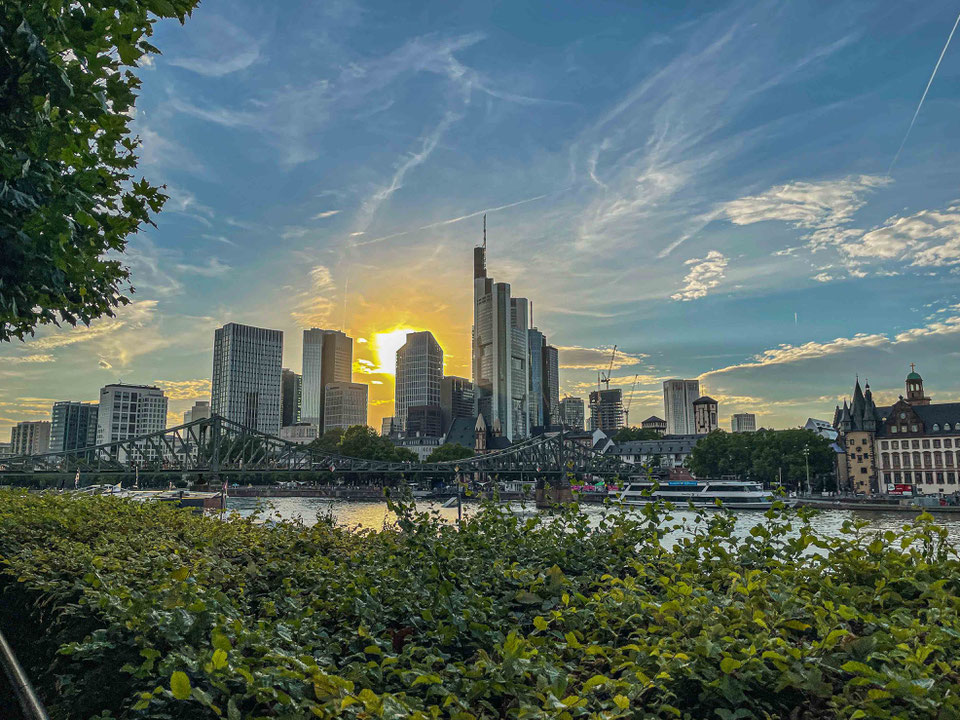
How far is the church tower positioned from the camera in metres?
116

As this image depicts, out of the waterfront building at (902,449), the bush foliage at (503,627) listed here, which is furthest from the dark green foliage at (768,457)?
the bush foliage at (503,627)

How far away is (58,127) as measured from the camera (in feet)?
26.5

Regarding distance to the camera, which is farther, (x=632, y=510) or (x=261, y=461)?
(x=261, y=461)

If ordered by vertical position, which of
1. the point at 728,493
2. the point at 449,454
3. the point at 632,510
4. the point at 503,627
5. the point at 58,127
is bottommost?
the point at 728,493

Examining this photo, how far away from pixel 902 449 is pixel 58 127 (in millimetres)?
119857

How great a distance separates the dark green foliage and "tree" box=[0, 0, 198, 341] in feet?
367

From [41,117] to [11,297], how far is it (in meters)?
2.52

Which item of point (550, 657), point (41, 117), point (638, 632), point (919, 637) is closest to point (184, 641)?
point (550, 657)

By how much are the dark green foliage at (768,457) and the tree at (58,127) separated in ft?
367

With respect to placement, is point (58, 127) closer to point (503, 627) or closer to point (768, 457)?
point (503, 627)

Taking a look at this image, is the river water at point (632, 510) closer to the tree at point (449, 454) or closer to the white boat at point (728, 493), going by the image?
the white boat at point (728, 493)

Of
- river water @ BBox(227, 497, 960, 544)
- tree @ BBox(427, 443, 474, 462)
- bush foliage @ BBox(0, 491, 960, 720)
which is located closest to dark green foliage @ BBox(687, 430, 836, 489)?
river water @ BBox(227, 497, 960, 544)

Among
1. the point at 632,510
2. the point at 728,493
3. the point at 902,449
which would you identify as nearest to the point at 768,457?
the point at 902,449

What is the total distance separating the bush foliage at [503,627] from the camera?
285 centimetres
